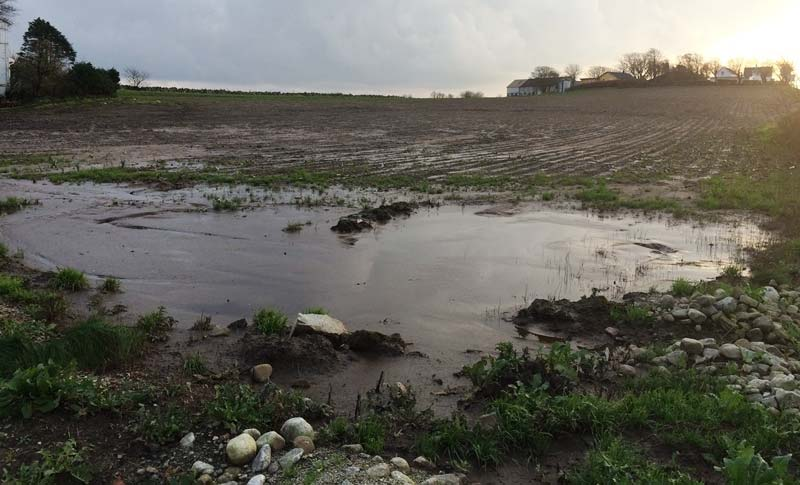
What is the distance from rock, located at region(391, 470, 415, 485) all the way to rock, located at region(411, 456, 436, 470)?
277mm

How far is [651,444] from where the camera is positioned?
15.0 feet

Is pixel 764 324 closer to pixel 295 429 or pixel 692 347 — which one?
pixel 692 347

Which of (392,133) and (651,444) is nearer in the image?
(651,444)

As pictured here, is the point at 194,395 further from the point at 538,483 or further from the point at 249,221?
the point at 249,221

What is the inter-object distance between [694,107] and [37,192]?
59.1 meters

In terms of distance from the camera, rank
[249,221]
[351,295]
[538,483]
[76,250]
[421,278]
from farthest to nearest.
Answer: [249,221]
[76,250]
[421,278]
[351,295]
[538,483]

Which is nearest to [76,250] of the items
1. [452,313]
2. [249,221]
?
[249,221]

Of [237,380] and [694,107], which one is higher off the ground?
[694,107]

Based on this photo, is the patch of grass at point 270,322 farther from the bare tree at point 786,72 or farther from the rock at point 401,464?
the bare tree at point 786,72

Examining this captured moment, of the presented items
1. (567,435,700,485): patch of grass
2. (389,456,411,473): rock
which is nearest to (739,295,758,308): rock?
(567,435,700,485): patch of grass

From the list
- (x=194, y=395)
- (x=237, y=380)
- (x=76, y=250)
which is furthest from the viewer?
(x=76, y=250)

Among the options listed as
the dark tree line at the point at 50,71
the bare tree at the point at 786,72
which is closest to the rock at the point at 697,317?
the dark tree line at the point at 50,71

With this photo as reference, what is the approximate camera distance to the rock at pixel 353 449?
14.4 ft

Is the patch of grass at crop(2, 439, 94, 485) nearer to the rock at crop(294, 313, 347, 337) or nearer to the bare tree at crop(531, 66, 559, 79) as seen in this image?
the rock at crop(294, 313, 347, 337)
